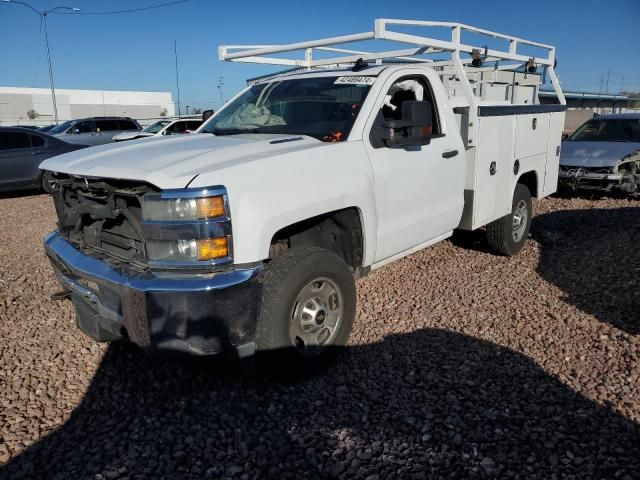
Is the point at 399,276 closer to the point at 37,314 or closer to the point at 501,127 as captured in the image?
the point at 501,127

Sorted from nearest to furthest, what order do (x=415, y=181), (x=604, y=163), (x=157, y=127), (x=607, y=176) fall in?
(x=415, y=181) < (x=607, y=176) < (x=604, y=163) < (x=157, y=127)

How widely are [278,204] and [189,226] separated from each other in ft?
1.68

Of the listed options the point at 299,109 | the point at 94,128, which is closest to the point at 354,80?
the point at 299,109

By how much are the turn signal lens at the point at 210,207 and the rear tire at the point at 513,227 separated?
12.5 feet

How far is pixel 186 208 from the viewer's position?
2645 mm

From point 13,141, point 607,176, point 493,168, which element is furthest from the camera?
point 13,141

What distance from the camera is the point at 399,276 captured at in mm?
5371

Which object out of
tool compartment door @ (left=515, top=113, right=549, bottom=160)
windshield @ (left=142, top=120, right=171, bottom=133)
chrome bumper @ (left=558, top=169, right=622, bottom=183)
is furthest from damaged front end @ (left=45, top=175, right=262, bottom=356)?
windshield @ (left=142, top=120, right=171, bottom=133)

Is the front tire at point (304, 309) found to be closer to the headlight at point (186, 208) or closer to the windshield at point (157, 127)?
the headlight at point (186, 208)

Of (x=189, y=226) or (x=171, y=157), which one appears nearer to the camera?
(x=189, y=226)

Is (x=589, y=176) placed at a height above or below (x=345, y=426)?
above

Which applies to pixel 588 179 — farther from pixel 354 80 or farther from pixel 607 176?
pixel 354 80

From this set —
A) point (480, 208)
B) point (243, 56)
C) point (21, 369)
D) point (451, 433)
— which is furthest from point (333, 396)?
point (243, 56)

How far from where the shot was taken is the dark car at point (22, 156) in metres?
10.8
